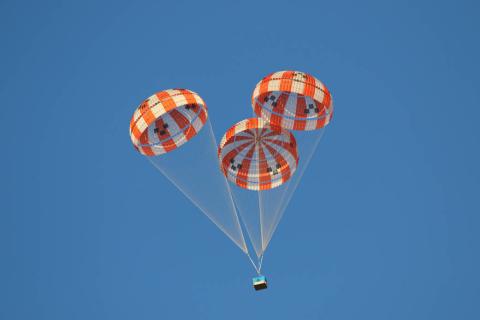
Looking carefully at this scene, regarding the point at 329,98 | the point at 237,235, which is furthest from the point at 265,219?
the point at 329,98

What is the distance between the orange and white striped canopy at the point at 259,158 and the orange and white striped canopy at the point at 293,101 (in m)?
1.19

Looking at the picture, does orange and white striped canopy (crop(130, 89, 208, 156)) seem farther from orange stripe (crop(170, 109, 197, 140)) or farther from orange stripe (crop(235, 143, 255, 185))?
orange stripe (crop(235, 143, 255, 185))

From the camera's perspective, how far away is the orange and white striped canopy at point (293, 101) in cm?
2752

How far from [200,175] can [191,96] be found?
3.22 m

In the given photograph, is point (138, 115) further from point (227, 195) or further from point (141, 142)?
point (227, 195)

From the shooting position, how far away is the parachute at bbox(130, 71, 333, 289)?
92.1 ft

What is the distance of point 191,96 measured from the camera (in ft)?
93.5

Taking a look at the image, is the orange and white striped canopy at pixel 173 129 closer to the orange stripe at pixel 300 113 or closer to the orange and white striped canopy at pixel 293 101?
the orange and white striped canopy at pixel 293 101

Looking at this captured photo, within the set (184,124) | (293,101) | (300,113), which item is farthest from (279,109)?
(184,124)

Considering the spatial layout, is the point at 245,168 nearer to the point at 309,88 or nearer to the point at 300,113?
the point at 300,113

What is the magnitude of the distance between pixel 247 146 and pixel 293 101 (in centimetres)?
287

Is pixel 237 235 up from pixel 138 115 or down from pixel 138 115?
down

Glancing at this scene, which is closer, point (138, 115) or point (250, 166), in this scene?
point (138, 115)

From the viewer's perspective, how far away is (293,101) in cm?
2956
